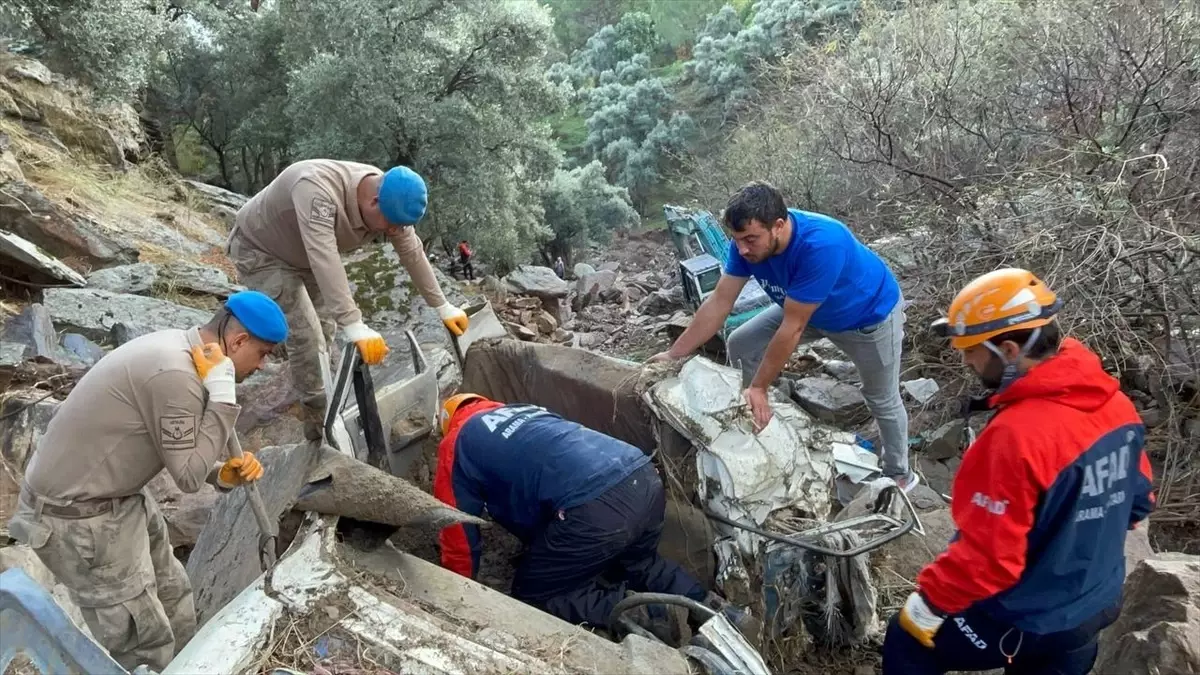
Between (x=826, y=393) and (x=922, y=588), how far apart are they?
12.8 feet

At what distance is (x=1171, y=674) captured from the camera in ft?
7.25

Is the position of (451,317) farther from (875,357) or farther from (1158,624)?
(1158,624)

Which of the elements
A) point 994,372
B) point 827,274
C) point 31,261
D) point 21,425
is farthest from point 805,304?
point 31,261

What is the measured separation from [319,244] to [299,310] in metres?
0.58

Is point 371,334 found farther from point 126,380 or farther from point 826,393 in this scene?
point 826,393

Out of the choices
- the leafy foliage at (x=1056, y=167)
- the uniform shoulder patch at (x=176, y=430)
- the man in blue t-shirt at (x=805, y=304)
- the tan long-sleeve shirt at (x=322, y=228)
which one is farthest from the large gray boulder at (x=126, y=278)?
the leafy foliage at (x=1056, y=167)

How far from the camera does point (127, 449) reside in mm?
2477

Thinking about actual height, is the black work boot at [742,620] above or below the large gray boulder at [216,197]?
below

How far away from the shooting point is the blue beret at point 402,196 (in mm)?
3393

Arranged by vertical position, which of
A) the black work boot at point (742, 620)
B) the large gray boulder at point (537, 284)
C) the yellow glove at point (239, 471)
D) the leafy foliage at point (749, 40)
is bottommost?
the large gray boulder at point (537, 284)

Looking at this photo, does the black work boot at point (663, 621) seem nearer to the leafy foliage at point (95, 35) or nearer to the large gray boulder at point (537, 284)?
the large gray boulder at point (537, 284)

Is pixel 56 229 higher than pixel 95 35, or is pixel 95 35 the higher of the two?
pixel 95 35

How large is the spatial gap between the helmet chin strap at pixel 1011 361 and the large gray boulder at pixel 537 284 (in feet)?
31.3

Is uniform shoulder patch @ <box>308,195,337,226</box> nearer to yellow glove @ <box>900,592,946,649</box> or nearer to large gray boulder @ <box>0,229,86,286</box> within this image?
yellow glove @ <box>900,592,946,649</box>
